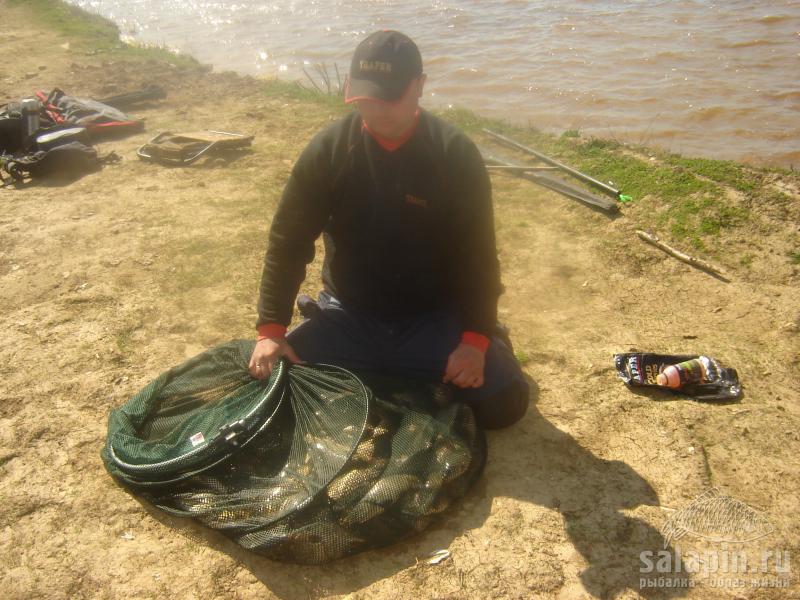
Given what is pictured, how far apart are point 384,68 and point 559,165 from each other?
3743 mm

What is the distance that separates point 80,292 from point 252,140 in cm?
327

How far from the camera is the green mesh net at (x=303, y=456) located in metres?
2.52

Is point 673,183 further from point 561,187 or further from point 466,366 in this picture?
point 466,366

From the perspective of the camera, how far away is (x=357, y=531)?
8.27ft

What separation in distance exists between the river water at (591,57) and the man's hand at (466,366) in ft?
20.5

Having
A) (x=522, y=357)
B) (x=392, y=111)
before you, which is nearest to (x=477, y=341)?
(x=522, y=357)

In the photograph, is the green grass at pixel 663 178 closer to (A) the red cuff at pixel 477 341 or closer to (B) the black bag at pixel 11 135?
(A) the red cuff at pixel 477 341

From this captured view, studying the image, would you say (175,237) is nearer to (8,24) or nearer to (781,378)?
(781,378)

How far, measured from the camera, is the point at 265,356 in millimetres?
3023

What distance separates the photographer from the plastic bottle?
3.35 meters

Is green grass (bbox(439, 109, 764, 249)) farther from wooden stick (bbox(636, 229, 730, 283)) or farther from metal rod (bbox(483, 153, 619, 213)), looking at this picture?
metal rod (bbox(483, 153, 619, 213))

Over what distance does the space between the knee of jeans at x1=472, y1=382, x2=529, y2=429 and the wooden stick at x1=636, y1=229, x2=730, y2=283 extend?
207cm

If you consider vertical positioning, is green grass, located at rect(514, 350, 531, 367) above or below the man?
below

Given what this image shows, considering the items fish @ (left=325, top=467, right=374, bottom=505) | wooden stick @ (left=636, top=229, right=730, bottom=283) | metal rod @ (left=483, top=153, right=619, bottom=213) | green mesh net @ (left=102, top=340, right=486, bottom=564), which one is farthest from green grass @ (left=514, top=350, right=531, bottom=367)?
metal rod @ (left=483, top=153, right=619, bottom=213)
